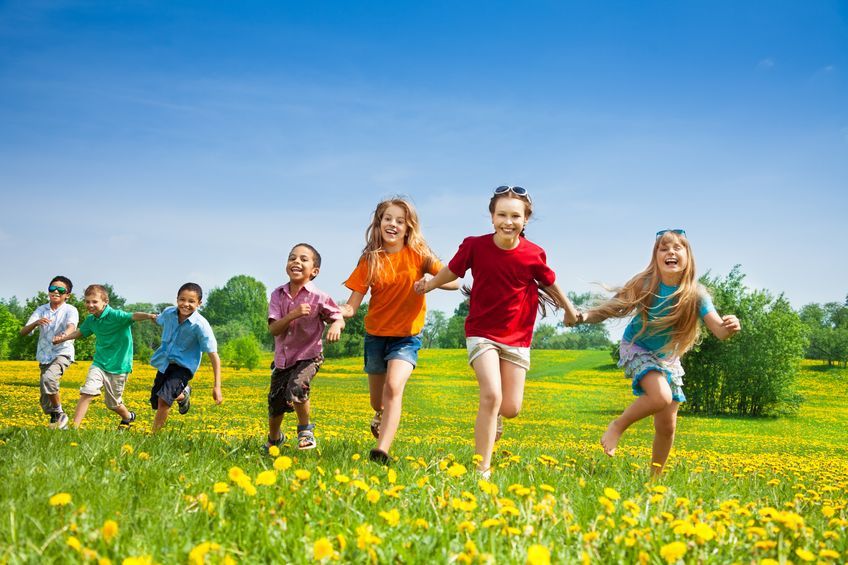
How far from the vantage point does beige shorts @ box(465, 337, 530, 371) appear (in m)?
5.59

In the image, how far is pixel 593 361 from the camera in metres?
63.8

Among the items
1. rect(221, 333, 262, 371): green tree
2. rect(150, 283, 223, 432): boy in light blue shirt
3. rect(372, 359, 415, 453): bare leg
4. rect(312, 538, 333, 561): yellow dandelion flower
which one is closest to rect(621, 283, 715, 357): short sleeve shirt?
rect(372, 359, 415, 453): bare leg

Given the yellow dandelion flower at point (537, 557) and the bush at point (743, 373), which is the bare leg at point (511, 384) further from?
the bush at point (743, 373)

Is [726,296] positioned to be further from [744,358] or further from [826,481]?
[826,481]

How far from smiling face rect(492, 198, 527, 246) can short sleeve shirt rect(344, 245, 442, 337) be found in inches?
42.1

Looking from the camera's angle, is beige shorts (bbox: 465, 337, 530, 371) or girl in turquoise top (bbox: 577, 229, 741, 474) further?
girl in turquoise top (bbox: 577, 229, 741, 474)

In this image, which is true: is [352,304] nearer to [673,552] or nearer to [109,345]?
[673,552]

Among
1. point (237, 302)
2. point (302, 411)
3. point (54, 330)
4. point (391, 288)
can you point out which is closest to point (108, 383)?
point (54, 330)

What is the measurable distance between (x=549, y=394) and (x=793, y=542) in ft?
110

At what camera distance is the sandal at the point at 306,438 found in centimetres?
657

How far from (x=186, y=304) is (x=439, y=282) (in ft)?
11.3

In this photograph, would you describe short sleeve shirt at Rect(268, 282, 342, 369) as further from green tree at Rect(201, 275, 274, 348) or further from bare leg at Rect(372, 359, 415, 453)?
green tree at Rect(201, 275, 274, 348)

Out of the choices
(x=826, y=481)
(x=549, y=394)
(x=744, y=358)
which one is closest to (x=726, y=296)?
(x=744, y=358)

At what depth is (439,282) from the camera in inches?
245
